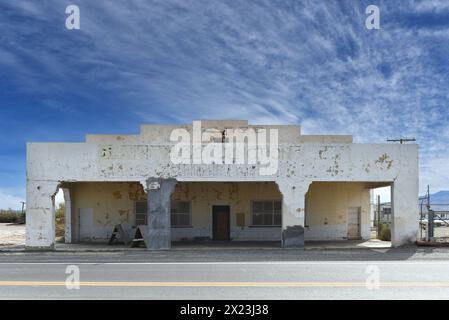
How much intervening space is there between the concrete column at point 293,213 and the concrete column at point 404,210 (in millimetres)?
4239

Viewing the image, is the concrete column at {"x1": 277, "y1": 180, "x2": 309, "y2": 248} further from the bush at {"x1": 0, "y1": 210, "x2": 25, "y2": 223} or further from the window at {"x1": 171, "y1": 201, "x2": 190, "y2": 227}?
the bush at {"x1": 0, "y1": 210, "x2": 25, "y2": 223}

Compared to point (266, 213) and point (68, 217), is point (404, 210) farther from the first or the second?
point (68, 217)

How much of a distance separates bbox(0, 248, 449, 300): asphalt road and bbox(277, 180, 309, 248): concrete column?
1.44 m

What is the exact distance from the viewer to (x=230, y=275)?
496 inches

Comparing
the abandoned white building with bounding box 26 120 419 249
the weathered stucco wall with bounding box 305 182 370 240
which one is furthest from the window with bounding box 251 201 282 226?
the abandoned white building with bounding box 26 120 419 249

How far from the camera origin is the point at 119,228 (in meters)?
23.4

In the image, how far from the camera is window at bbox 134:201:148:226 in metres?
25.1

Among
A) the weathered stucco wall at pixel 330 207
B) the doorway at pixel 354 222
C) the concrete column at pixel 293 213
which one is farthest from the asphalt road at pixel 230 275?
the doorway at pixel 354 222

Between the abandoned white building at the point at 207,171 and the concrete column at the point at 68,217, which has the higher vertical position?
the abandoned white building at the point at 207,171

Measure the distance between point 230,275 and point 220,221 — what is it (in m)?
12.6

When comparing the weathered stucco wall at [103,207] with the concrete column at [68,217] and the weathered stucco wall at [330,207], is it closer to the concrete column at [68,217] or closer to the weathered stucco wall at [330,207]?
the concrete column at [68,217]

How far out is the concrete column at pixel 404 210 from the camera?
21.4m

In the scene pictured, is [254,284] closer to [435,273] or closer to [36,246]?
[435,273]

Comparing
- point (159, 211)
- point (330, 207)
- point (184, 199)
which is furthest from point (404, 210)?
point (159, 211)
